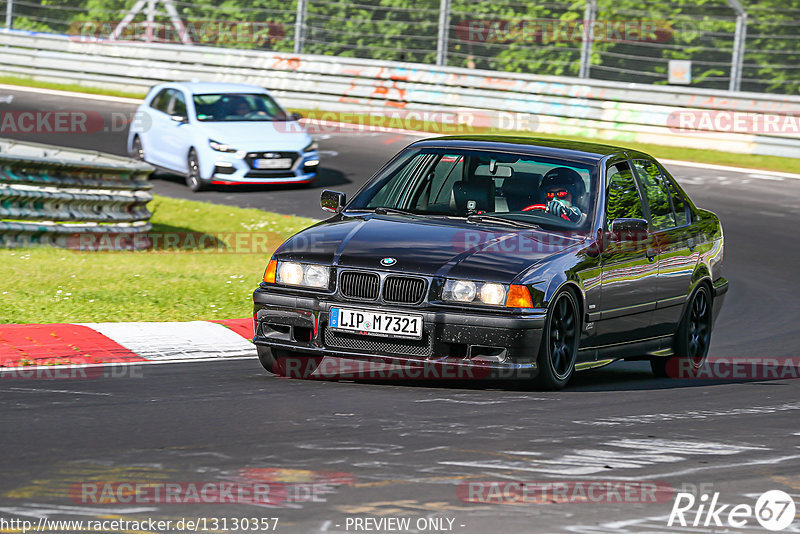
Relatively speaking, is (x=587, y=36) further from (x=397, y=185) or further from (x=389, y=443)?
(x=389, y=443)

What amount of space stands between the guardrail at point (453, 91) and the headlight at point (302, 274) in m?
17.3

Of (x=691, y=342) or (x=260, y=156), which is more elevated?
(x=260, y=156)

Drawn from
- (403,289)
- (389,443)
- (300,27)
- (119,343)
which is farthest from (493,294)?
(300,27)

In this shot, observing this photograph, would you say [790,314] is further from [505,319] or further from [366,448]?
[366,448]

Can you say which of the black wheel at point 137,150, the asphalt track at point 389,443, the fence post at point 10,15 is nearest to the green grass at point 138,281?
the asphalt track at point 389,443

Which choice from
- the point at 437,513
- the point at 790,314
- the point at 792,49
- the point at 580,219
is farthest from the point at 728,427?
the point at 792,49

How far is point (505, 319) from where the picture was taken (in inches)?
310

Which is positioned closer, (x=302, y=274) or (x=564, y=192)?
(x=302, y=274)

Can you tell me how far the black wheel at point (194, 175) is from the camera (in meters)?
20.8

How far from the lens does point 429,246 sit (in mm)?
8172

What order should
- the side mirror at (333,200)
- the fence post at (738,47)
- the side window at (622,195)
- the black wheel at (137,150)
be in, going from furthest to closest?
the fence post at (738,47), the black wheel at (137,150), the side mirror at (333,200), the side window at (622,195)

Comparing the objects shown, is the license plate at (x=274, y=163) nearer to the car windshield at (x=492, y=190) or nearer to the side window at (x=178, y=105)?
the side window at (x=178, y=105)

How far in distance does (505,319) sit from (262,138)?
1364 centimetres

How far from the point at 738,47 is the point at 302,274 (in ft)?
60.3
